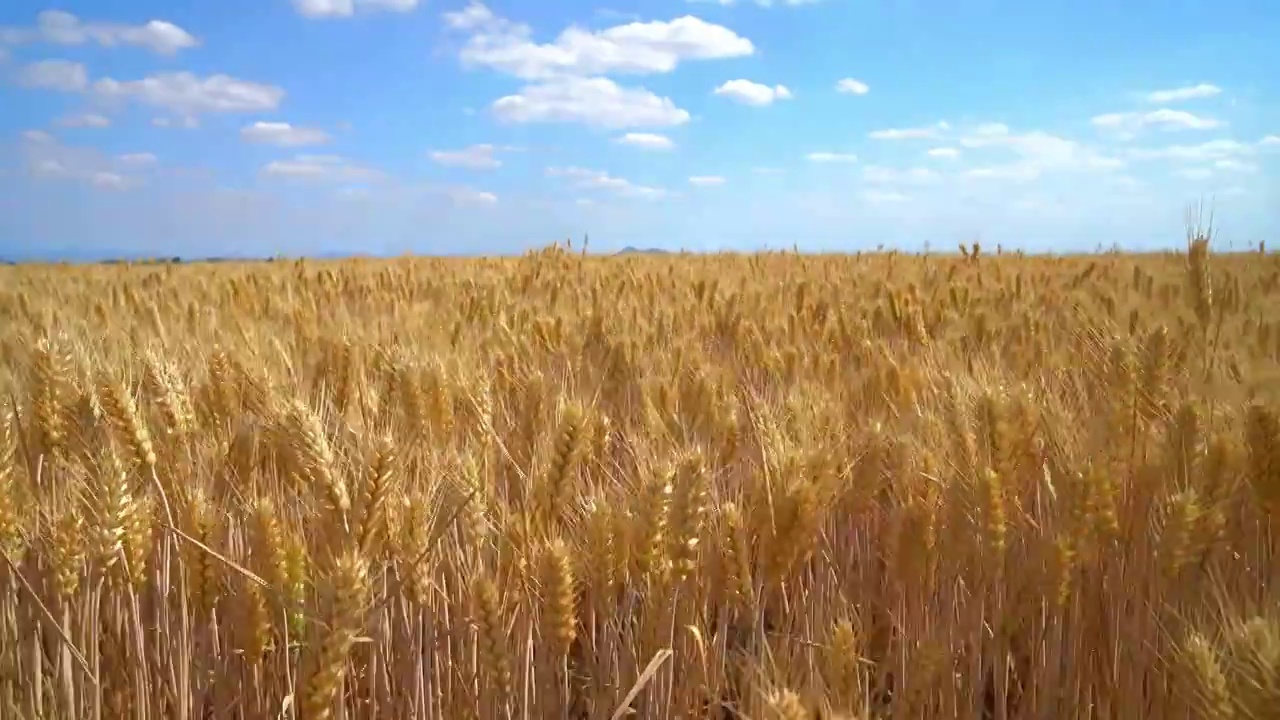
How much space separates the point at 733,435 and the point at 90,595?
1.31 metres

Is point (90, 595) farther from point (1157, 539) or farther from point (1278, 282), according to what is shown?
point (1278, 282)

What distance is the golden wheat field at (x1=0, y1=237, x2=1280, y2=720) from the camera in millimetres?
1240

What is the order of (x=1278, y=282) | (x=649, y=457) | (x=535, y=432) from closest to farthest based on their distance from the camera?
(x=649, y=457) → (x=535, y=432) → (x=1278, y=282)

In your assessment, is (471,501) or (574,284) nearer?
(471,501)

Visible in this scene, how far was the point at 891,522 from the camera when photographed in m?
1.63

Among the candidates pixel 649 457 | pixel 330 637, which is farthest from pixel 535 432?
pixel 330 637

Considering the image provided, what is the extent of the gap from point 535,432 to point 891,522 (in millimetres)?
819

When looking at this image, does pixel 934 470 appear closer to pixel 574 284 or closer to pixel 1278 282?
pixel 574 284

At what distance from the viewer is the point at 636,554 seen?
1254 millimetres

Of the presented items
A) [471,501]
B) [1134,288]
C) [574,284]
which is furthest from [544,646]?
[1134,288]

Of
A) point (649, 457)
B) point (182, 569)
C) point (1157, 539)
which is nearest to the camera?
point (182, 569)

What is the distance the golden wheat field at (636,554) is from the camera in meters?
1.24

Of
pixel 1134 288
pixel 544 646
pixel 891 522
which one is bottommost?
pixel 544 646

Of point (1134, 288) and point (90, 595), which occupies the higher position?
point (1134, 288)
